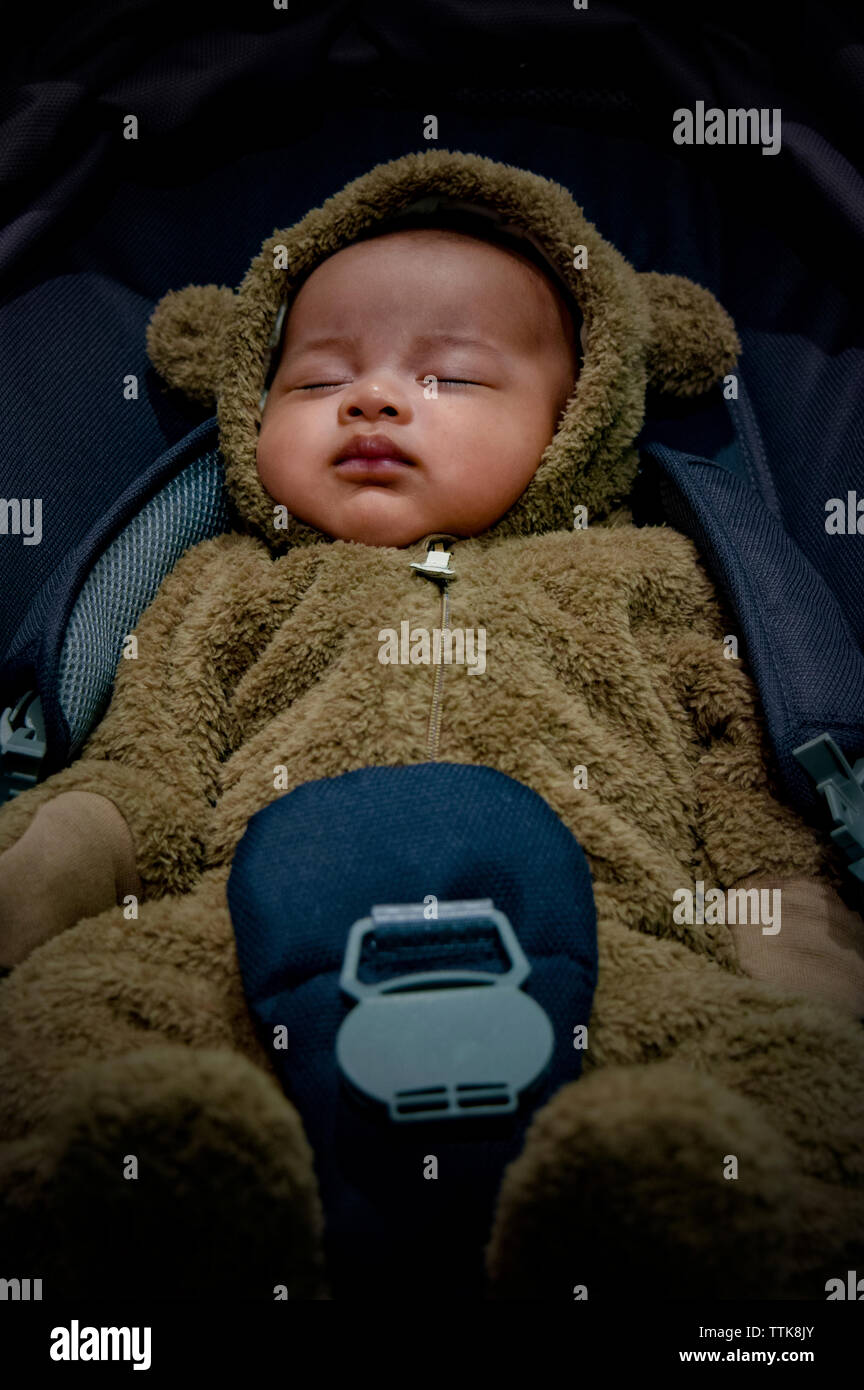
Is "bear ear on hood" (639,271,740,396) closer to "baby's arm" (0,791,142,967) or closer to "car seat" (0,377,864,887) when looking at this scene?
"car seat" (0,377,864,887)

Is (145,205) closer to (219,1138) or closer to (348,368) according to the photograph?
(348,368)

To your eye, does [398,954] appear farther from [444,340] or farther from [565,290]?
[565,290]

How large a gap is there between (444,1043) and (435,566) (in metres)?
0.56

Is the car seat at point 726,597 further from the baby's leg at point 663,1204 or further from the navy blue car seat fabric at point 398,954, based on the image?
the baby's leg at point 663,1204

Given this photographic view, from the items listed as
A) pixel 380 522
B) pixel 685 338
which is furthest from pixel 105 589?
pixel 685 338

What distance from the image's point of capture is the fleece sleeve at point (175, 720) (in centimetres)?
100

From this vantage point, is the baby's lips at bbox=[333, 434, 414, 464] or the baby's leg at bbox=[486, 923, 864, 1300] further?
the baby's lips at bbox=[333, 434, 414, 464]

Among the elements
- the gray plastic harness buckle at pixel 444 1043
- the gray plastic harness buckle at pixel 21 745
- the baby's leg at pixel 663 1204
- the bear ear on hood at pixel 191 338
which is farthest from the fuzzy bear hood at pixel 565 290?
the baby's leg at pixel 663 1204

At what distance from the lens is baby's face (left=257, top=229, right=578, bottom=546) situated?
113 centimetres

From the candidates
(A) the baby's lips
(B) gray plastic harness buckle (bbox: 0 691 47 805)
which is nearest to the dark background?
(B) gray plastic harness buckle (bbox: 0 691 47 805)

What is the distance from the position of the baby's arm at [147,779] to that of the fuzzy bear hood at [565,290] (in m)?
0.14

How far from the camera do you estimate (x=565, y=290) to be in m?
1.30

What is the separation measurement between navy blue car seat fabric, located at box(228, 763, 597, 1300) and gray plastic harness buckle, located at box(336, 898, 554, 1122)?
0.06 ft

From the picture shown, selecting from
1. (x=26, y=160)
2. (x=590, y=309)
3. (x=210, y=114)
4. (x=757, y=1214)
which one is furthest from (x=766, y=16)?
(x=757, y=1214)
